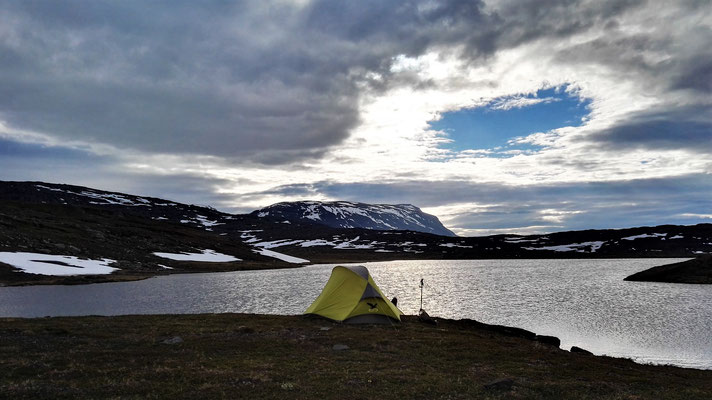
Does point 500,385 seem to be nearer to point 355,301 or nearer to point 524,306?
point 355,301

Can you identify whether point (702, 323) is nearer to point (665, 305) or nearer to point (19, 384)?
point (665, 305)

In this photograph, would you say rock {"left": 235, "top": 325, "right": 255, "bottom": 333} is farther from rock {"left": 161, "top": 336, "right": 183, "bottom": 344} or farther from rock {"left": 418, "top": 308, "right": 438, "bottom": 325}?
rock {"left": 418, "top": 308, "right": 438, "bottom": 325}

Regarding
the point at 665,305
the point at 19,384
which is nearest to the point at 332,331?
the point at 19,384

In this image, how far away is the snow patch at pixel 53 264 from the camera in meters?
87.3

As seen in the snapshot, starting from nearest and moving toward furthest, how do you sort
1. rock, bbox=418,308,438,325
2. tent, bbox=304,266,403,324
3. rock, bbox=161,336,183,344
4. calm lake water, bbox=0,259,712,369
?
rock, bbox=161,336,183,344 → calm lake water, bbox=0,259,712,369 → tent, bbox=304,266,403,324 → rock, bbox=418,308,438,325

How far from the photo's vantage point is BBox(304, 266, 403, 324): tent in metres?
34.2

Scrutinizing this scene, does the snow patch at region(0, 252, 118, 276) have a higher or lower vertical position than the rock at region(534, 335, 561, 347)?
lower

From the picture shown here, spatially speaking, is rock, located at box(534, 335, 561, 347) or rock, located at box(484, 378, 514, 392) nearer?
rock, located at box(484, 378, 514, 392)

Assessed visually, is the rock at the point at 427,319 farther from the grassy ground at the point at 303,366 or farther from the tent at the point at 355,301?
the grassy ground at the point at 303,366

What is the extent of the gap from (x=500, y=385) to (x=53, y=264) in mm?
104063

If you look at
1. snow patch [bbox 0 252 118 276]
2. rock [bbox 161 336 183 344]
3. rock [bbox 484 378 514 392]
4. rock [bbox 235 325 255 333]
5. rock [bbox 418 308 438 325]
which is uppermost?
rock [bbox 484 378 514 392]

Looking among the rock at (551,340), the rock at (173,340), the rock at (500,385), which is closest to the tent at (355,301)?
the rock at (551,340)

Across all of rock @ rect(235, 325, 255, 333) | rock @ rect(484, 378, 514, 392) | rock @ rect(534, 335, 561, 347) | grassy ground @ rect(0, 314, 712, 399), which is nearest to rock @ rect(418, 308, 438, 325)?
grassy ground @ rect(0, 314, 712, 399)

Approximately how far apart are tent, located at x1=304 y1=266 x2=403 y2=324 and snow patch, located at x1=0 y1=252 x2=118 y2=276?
250 feet
